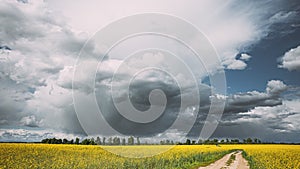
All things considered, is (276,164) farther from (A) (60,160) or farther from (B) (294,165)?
(A) (60,160)

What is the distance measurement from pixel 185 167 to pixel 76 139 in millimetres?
28622

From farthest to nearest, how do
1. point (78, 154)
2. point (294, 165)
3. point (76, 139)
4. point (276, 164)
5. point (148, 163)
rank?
point (76, 139) → point (78, 154) → point (148, 163) → point (276, 164) → point (294, 165)

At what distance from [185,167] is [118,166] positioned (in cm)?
632

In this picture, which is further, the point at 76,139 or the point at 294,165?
the point at 76,139

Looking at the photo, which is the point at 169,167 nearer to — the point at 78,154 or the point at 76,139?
the point at 78,154

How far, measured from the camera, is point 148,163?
20.9 m

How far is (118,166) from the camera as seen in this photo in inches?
733

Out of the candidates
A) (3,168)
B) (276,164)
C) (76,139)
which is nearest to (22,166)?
(3,168)

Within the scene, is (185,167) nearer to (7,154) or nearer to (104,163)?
(104,163)

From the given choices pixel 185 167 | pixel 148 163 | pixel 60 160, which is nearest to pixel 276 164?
pixel 185 167

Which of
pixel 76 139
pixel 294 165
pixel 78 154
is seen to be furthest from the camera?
pixel 76 139

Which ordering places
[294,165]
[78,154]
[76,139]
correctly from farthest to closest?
[76,139]
[78,154]
[294,165]

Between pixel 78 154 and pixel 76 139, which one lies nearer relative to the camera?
pixel 78 154

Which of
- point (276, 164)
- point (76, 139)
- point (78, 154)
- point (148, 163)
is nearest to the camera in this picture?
point (276, 164)
